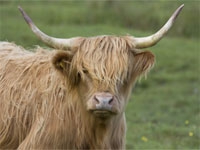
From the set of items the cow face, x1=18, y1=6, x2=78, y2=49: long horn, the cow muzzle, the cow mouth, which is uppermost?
x1=18, y1=6, x2=78, y2=49: long horn

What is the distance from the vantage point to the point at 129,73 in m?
6.88

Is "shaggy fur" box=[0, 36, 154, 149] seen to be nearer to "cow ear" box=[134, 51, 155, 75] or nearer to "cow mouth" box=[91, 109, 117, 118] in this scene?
"cow ear" box=[134, 51, 155, 75]

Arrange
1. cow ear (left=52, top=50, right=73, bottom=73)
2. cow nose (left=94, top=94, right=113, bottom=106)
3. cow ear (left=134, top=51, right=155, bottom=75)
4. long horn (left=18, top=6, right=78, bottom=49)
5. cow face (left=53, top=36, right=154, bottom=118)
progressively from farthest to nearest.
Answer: cow ear (left=134, top=51, right=155, bottom=75) → cow ear (left=52, top=50, right=73, bottom=73) → long horn (left=18, top=6, right=78, bottom=49) → cow face (left=53, top=36, right=154, bottom=118) → cow nose (left=94, top=94, right=113, bottom=106)

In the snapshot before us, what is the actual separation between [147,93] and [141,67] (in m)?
8.43

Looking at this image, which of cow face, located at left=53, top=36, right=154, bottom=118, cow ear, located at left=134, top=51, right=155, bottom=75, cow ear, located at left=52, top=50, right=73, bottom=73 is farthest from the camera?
cow ear, located at left=134, top=51, right=155, bottom=75

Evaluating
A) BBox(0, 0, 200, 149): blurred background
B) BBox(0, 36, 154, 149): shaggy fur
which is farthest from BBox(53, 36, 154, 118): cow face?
BBox(0, 0, 200, 149): blurred background

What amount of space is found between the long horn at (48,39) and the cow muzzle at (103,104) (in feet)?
2.02

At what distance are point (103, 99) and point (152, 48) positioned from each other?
1278 centimetres

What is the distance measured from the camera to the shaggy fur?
265 inches

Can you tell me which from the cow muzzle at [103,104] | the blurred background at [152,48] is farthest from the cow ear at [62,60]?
the blurred background at [152,48]

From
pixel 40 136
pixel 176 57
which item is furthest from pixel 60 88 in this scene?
pixel 176 57

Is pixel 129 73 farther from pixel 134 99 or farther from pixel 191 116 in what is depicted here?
pixel 134 99

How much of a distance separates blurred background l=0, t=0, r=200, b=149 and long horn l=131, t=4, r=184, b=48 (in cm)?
402

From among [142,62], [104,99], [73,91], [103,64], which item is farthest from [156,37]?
[73,91]
